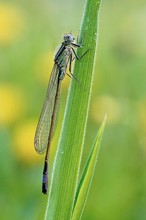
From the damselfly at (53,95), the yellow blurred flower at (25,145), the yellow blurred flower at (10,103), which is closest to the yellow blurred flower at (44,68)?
the yellow blurred flower at (10,103)

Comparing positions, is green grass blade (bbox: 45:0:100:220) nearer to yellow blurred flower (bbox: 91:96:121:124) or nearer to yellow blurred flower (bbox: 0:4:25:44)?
yellow blurred flower (bbox: 91:96:121:124)

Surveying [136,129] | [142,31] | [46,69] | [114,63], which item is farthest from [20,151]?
[142,31]

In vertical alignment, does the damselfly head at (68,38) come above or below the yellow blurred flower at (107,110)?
above

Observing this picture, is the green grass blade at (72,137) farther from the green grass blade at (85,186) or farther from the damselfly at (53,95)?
the damselfly at (53,95)

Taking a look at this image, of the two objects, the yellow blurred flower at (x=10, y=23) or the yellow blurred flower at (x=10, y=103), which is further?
the yellow blurred flower at (x=10, y=23)

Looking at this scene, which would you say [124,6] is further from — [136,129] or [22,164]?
[22,164]

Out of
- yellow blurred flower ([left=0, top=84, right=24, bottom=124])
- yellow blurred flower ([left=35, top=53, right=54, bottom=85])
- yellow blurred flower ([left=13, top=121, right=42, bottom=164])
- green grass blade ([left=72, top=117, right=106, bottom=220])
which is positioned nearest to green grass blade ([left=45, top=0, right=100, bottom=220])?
green grass blade ([left=72, top=117, right=106, bottom=220])

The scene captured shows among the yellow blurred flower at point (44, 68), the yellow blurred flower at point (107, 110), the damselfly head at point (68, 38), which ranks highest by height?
the yellow blurred flower at point (44, 68)
